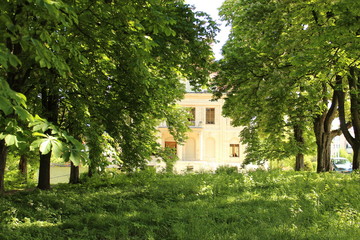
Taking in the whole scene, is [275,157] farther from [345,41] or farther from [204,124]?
A: [204,124]

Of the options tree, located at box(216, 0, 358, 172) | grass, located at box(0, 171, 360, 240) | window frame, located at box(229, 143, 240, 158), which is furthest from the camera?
window frame, located at box(229, 143, 240, 158)

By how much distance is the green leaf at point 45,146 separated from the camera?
9.05 feet

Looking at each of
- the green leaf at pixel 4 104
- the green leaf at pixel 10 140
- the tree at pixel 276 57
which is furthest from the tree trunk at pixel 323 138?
the green leaf at pixel 4 104

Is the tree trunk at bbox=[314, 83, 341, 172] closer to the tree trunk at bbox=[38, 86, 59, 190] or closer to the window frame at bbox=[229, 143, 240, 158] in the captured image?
the tree trunk at bbox=[38, 86, 59, 190]

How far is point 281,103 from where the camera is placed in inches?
492

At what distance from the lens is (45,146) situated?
2.81m

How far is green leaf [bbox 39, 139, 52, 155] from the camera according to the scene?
2.76 meters

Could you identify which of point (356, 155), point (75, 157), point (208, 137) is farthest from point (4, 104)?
point (208, 137)

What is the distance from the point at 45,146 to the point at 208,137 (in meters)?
44.0

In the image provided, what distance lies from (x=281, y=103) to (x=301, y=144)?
29.7 feet

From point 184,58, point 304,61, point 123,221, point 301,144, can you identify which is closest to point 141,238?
point 123,221

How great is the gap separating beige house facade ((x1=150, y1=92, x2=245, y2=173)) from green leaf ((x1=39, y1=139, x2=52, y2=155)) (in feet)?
137

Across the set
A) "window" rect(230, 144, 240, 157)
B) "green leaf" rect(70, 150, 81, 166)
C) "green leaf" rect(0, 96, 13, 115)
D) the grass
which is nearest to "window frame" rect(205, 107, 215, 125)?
"window" rect(230, 144, 240, 157)

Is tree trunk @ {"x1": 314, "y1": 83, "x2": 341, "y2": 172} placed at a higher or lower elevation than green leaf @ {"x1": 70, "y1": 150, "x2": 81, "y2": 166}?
higher
